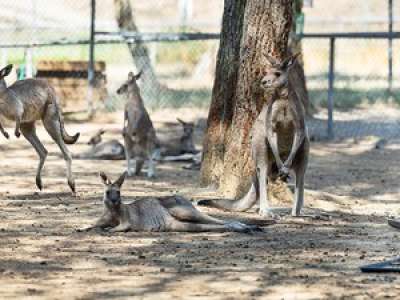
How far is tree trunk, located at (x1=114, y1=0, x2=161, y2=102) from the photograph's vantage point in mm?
21516

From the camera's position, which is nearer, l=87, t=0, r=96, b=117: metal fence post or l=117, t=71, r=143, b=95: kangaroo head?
l=117, t=71, r=143, b=95: kangaroo head

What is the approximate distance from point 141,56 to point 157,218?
12624 mm

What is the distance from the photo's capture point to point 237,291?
7266 millimetres

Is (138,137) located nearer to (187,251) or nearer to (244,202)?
(244,202)

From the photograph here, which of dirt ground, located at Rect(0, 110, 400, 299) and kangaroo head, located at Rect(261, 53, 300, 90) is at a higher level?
kangaroo head, located at Rect(261, 53, 300, 90)

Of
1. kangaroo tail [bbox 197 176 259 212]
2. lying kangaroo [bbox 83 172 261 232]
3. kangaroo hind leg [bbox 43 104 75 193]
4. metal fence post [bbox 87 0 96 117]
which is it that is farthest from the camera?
metal fence post [bbox 87 0 96 117]

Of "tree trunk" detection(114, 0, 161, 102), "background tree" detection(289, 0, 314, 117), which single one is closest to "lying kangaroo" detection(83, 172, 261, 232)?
"background tree" detection(289, 0, 314, 117)

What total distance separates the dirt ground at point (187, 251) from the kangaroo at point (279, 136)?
243 mm

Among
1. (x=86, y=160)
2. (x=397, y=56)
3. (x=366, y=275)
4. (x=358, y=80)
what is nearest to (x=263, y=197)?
(x=366, y=275)

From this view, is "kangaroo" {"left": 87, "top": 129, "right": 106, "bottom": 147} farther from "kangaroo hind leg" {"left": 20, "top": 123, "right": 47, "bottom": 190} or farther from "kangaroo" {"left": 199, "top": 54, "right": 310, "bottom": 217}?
"kangaroo" {"left": 199, "top": 54, "right": 310, "bottom": 217}

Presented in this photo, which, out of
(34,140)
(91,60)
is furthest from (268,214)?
(91,60)

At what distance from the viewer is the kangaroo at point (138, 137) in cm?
1460

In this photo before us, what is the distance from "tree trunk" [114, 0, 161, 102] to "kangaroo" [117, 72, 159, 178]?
6.38 meters

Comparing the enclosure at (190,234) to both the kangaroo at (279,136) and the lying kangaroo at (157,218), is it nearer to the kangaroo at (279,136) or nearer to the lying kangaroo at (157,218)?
the lying kangaroo at (157,218)
